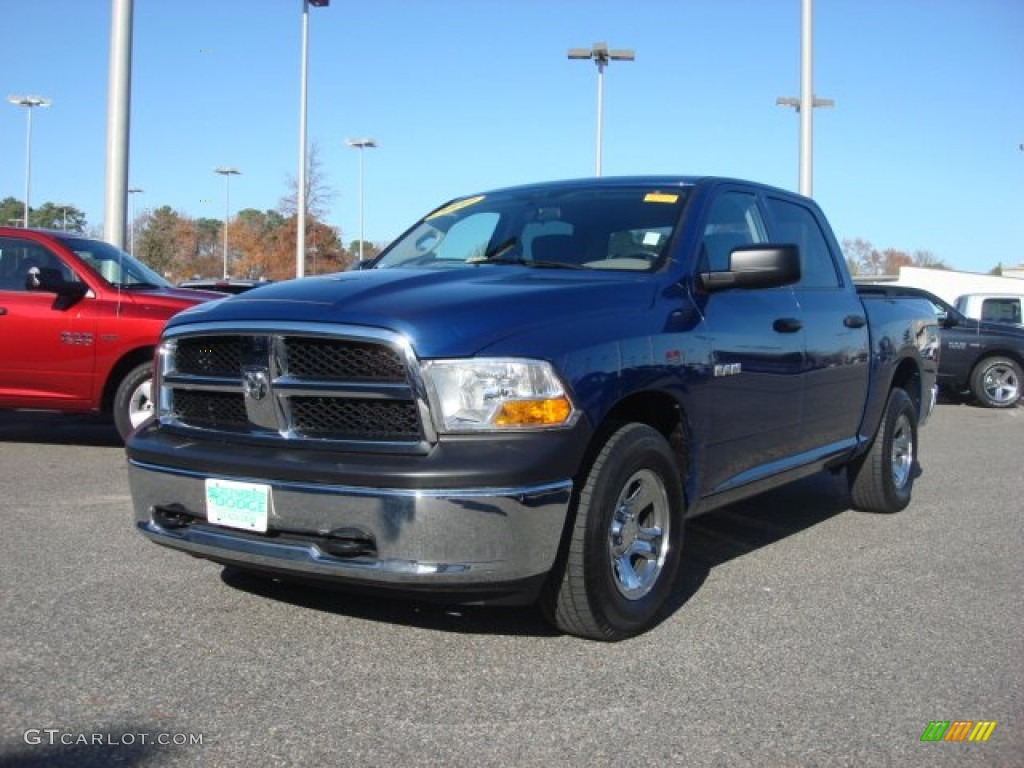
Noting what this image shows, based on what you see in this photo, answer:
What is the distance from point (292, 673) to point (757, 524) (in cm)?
354

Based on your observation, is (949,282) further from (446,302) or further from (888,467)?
(446,302)

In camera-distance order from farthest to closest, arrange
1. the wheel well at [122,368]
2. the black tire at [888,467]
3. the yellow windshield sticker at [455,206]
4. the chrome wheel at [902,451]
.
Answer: the wheel well at [122,368], the chrome wheel at [902,451], the black tire at [888,467], the yellow windshield sticker at [455,206]

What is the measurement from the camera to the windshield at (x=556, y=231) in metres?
4.55

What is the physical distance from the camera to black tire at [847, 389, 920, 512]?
21.1 ft

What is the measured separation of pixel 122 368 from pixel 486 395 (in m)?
5.64

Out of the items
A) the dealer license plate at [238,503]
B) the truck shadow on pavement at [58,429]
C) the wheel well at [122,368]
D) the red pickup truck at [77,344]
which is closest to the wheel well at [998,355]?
the red pickup truck at [77,344]

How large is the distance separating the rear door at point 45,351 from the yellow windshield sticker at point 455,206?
3788mm

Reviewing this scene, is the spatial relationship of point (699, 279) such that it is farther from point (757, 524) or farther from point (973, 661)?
point (757, 524)

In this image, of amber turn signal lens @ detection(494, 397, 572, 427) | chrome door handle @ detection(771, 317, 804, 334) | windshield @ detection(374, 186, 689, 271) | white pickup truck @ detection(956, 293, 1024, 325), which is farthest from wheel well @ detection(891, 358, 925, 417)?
white pickup truck @ detection(956, 293, 1024, 325)

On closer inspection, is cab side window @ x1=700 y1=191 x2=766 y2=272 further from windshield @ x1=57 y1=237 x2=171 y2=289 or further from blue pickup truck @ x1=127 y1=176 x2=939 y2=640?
windshield @ x1=57 y1=237 x2=171 y2=289

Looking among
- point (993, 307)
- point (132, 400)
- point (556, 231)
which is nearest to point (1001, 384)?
point (993, 307)

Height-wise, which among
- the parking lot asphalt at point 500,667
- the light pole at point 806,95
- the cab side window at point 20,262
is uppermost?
the light pole at point 806,95

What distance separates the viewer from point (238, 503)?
3.58m

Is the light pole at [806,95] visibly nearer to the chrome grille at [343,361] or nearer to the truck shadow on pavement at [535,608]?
the truck shadow on pavement at [535,608]
